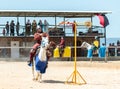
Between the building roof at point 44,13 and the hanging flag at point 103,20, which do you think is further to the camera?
the building roof at point 44,13

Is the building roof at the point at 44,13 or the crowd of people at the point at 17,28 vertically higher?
the building roof at the point at 44,13

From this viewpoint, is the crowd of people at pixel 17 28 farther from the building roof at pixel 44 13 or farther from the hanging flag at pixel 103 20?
the hanging flag at pixel 103 20

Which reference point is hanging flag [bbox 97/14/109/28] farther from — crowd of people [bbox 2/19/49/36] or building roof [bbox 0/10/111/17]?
crowd of people [bbox 2/19/49/36]

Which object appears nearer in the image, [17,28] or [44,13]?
[17,28]

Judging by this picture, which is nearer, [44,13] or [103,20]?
[103,20]

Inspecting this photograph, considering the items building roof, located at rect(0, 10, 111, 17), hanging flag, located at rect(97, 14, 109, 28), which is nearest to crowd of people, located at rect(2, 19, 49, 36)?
building roof, located at rect(0, 10, 111, 17)

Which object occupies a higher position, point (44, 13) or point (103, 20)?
point (44, 13)

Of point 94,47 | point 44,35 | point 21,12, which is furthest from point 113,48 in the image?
point 44,35

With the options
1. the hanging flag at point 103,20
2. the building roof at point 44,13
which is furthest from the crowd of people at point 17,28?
the hanging flag at point 103,20

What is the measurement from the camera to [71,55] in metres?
40.7

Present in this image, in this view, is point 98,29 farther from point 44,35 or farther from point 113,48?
point 44,35

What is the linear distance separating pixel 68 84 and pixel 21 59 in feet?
68.7

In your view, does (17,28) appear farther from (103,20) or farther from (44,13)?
(103,20)

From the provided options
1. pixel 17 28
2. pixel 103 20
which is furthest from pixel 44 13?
pixel 103 20
